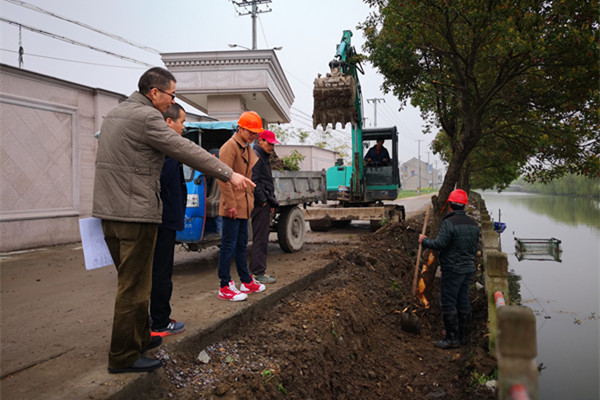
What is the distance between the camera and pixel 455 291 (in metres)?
5.12

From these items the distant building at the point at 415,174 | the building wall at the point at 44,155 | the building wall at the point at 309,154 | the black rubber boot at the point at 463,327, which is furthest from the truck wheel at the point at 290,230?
the distant building at the point at 415,174

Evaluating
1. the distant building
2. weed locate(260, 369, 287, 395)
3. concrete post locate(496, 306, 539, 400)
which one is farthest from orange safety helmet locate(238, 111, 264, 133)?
the distant building

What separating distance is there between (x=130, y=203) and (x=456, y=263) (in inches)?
159

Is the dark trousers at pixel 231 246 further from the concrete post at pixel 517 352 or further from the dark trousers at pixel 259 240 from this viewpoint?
the concrete post at pixel 517 352

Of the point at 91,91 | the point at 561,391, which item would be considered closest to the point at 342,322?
the point at 561,391

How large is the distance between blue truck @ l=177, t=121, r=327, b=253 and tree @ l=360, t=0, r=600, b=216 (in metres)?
3.38

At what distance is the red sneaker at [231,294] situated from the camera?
14.0ft

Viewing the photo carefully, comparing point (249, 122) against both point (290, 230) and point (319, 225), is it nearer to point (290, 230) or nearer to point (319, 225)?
point (290, 230)

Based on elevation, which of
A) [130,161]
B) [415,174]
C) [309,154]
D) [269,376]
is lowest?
[269,376]

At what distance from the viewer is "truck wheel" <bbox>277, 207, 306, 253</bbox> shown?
25.0ft

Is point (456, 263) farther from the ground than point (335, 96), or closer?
closer

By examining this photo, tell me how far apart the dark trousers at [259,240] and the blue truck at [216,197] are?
0.76m

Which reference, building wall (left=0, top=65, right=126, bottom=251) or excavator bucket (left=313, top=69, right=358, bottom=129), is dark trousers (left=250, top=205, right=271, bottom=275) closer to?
excavator bucket (left=313, top=69, right=358, bottom=129)

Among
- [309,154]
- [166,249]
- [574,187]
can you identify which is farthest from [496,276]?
[574,187]
